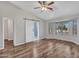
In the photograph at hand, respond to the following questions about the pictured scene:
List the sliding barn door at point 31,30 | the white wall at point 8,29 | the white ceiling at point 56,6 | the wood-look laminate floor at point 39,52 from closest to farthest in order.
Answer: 1. the wood-look laminate floor at point 39,52
2. the white ceiling at point 56,6
3. the sliding barn door at point 31,30
4. the white wall at point 8,29

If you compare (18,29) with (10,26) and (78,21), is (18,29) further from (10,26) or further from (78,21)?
(78,21)

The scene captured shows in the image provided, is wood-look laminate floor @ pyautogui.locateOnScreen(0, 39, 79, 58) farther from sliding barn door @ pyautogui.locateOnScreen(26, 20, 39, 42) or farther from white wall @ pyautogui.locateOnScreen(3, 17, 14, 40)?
white wall @ pyautogui.locateOnScreen(3, 17, 14, 40)

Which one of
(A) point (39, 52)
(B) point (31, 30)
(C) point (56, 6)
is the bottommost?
(A) point (39, 52)

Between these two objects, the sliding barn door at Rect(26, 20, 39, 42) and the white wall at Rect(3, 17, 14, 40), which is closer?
the sliding barn door at Rect(26, 20, 39, 42)

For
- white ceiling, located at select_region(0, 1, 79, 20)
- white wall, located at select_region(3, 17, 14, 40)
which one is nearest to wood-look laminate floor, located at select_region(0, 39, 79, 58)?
white ceiling, located at select_region(0, 1, 79, 20)

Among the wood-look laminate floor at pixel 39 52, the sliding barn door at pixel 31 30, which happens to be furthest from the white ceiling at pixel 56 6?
the wood-look laminate floor at pixel 39 52

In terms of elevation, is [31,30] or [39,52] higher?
[31,30]

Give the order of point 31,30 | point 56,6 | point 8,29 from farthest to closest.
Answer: point 8,29, point 31,30, point 56,6

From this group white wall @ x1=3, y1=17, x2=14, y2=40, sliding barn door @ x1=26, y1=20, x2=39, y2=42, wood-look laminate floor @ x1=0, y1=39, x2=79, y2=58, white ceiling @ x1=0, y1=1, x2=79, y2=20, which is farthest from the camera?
white wall @ x1=3, y1=17, x2=14, y2=40

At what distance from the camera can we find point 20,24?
6492 mm

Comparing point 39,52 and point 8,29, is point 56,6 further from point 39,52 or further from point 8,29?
point 8,29

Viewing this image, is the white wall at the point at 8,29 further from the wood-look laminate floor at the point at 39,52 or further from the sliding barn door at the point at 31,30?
the wood-look laminate floor at the point at 39,52

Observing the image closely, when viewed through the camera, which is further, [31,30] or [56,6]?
[31,30]

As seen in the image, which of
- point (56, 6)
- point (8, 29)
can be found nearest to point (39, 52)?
point (56, 6)
